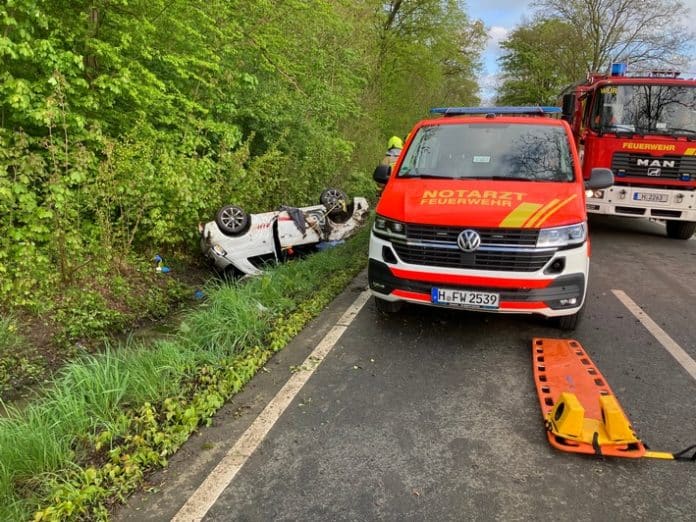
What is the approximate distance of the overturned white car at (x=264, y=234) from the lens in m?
6.98

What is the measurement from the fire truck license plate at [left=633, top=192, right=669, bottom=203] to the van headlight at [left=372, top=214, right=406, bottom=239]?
6.44 m

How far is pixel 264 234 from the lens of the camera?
7.41 metres

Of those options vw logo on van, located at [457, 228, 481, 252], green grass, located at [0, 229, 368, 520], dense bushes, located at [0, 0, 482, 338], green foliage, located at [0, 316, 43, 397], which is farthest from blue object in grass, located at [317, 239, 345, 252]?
green foliage, located at [0, 316, 43, 397]

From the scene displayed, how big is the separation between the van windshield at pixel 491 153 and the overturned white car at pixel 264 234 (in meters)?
2.71

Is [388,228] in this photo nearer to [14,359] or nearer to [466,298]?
[466,298]

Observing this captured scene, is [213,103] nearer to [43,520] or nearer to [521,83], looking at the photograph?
[43,520]

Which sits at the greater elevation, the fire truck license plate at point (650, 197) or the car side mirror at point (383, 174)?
the car side mirror at point (383, 174)

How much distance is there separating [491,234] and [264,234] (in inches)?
161

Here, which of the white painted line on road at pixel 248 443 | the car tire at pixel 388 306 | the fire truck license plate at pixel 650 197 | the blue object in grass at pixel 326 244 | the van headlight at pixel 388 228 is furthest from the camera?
the fire truck license plate at pixel 650 197

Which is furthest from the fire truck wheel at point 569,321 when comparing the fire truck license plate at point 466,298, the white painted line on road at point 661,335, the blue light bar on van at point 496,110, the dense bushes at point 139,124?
the dense bushes at point 139,124

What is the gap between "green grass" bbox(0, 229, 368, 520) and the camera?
2.59 metres

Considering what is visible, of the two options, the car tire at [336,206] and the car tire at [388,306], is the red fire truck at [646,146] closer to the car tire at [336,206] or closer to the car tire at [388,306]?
the car tire at [336,206]

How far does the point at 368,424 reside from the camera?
332 centimetres

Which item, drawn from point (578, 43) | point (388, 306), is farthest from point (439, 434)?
point (578, 43)
